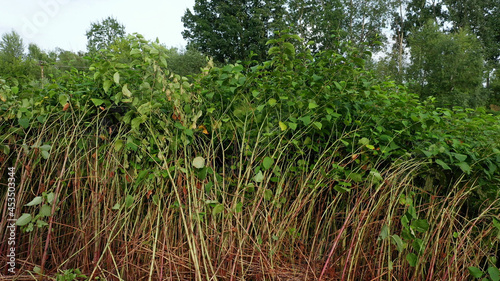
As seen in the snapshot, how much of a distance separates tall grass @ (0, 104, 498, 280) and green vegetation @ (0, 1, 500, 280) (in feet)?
0.04

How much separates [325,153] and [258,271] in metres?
0.77

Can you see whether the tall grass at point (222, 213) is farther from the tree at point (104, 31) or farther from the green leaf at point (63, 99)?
the tree at point (104, 31)

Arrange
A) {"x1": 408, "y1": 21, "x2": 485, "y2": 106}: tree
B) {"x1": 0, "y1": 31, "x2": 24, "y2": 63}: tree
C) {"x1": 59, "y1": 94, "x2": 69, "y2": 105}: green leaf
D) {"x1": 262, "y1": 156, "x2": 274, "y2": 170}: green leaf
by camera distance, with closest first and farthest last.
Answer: {"x1": 262, "y1": 156, "x2": 274, "y2": 170}: green leaf → {"x1": 59, "y1": 94, "x2": 69, "y2": 105}: green leaf → {"x1": 408, "y1": 21, "x2": 485, "y2": 106}: tree → {"x1": 0, "y1": 31, "x2": 24, "y2": 63}: tree

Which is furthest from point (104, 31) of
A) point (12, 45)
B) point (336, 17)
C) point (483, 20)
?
point (483, 20)

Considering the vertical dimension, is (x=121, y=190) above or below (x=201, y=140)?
below

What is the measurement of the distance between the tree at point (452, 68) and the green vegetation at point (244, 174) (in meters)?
19.2

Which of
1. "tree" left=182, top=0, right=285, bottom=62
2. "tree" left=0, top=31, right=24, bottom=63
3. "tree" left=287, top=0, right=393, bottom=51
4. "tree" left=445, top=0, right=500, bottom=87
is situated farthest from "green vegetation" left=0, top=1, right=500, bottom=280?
"tree" left=445, top=0, right=500, bottom=87

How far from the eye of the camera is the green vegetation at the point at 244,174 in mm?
1743

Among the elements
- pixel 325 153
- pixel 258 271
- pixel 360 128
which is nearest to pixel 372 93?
pixel 360 128

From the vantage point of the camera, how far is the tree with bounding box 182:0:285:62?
23.5 metres

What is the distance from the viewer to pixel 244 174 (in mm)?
1826

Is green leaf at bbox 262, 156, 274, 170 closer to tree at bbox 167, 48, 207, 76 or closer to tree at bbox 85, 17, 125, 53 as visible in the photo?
tree at bbox 167, 48, 207, 76

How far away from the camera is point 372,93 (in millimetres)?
1981

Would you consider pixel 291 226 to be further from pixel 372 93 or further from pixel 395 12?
pixel 395 12
